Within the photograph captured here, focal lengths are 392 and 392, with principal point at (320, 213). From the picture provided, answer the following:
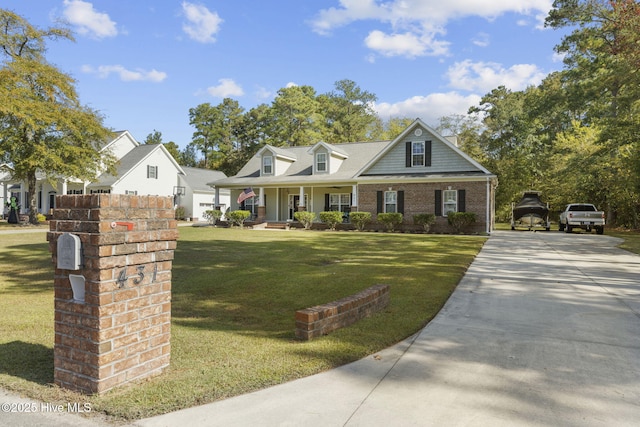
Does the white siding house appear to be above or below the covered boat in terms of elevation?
above

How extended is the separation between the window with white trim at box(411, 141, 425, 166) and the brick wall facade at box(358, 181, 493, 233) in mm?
1428

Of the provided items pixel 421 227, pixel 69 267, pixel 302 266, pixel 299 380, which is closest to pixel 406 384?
pixel 299 380

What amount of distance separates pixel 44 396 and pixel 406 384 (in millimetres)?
2881

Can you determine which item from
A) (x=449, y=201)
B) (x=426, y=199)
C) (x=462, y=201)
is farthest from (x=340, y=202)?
(x=462, y=201)

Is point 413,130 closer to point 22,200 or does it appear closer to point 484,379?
point 484,379

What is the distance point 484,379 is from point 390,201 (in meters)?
21.2

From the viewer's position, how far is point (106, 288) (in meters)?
2.97

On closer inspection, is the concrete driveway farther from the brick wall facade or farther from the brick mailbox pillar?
the brick wall facade

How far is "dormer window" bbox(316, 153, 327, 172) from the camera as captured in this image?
91.7 ft

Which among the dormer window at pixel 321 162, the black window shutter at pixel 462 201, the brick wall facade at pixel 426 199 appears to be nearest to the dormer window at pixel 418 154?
the brick wall facade at pixel 426 199

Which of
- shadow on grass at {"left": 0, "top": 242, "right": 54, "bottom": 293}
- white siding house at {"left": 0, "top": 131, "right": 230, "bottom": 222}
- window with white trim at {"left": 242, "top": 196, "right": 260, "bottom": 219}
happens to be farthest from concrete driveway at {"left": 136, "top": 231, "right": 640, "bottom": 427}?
white siding house at {"left": 0, "top": 131, "right": 230, "bottom": 222}

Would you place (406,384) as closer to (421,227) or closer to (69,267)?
(69,267)

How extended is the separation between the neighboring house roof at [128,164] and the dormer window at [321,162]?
1738cm

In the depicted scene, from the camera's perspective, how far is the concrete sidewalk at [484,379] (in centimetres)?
278
